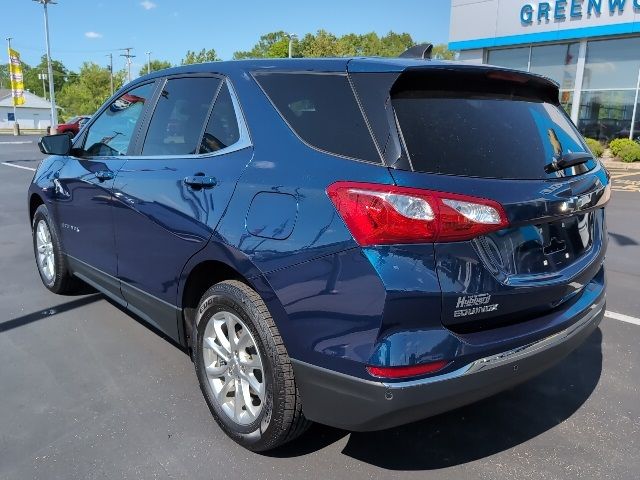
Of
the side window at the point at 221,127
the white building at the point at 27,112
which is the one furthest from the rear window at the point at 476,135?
the white building at the point at 27,112

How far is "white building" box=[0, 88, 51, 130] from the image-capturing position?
A: 85.2 metres

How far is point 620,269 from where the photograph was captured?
5.98m

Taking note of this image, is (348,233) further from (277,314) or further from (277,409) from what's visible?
(277,409)

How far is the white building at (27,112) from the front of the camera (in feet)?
279

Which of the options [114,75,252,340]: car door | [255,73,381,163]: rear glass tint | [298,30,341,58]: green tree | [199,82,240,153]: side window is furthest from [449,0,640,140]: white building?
[298,30,341,58]: green tree

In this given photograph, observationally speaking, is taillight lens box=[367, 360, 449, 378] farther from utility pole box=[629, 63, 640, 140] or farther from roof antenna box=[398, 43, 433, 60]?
utility pole box=[629, 63, 640, 140]

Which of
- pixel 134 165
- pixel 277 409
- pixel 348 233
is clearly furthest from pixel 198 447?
pixel 134 165

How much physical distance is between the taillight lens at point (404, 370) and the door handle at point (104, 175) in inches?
94.5

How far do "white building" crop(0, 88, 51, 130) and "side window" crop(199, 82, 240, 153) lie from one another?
91271 mm

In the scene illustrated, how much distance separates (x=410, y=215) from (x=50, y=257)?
399 centimetres

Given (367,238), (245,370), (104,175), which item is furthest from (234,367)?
(104,175)

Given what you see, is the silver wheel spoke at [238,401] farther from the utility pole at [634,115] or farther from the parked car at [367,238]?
the utility pole at [634,115]

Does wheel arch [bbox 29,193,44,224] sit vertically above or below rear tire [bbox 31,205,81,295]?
above

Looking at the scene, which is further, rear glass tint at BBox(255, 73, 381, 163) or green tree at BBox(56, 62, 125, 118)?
green tree at BBox(56, 62, 125, 118)
